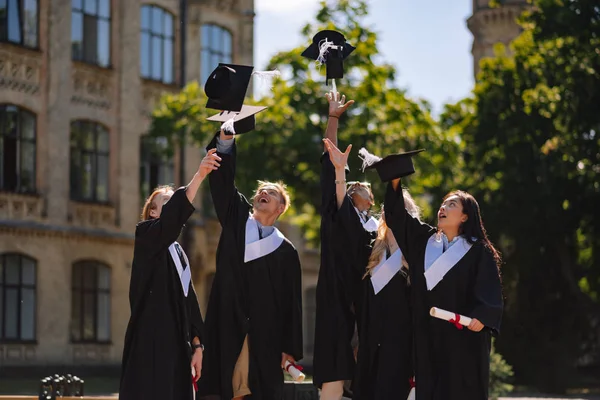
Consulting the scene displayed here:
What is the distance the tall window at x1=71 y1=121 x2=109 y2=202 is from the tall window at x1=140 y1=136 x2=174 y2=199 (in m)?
1.23

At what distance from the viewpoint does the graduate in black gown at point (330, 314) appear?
12562 mm

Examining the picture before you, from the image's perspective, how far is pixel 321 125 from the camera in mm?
32062

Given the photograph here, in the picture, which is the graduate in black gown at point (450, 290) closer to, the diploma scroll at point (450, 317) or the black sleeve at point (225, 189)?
the diploma scroll at point (450, 317)

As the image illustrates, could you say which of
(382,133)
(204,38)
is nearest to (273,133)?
(382,133)

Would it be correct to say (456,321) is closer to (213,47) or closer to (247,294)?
(247,294)

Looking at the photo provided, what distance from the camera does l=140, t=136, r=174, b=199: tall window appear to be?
120 ft

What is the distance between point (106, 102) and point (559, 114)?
35.4 feet

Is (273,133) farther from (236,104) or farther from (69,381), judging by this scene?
(236,104)

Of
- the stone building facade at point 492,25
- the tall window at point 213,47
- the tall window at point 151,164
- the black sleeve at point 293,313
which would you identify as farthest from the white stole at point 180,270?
the stone building facade at point 492,25

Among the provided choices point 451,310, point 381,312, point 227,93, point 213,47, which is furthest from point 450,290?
point 213,47

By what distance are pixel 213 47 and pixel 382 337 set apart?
28.4 meters

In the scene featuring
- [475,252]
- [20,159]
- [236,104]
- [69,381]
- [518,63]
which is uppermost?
[518,63]

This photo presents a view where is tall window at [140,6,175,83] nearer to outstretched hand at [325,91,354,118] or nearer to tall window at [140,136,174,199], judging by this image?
tall window at [140,136,174,199]

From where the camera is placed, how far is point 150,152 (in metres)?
37.0
